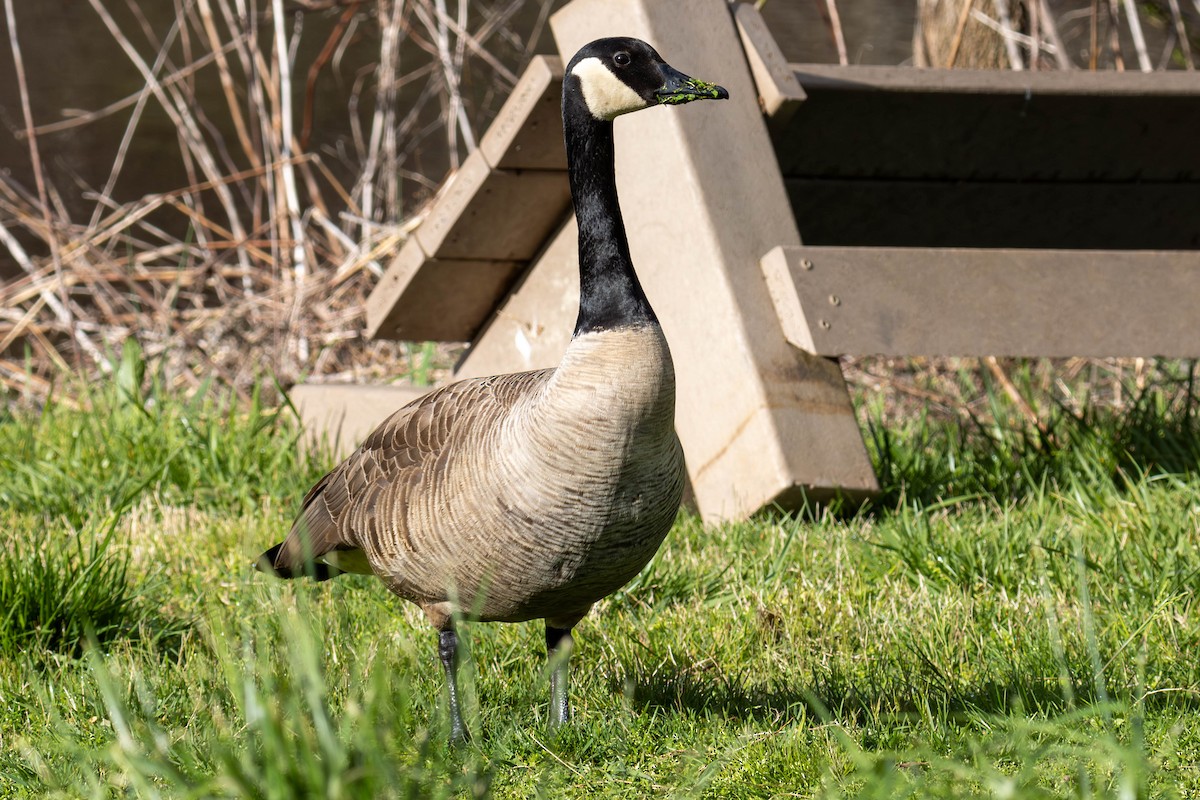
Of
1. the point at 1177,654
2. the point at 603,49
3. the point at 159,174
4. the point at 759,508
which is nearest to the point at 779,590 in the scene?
the point at 759,508

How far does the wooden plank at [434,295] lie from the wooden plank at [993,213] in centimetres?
128

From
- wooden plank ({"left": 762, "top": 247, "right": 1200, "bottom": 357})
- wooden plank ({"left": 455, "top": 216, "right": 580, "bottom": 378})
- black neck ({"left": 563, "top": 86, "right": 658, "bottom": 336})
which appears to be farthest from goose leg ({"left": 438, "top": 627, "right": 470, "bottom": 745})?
wooden plank ({"left": 455, "top": 216, "right": 580, "bottom": 378})

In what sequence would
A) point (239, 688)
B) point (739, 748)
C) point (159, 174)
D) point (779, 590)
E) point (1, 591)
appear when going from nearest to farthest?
1. point (239, 688)
2. point (739, 748)
3. point (1, 591)
4. point (779, 590)
5. point (159, 174)

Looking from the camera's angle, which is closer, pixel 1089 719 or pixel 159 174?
pixel 1089 719

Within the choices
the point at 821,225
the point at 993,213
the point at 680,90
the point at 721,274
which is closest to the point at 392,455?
the point at 680,90

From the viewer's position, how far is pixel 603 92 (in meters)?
2.94

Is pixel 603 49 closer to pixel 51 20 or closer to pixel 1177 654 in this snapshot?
pixel 1177 654

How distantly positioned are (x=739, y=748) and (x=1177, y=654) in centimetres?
121

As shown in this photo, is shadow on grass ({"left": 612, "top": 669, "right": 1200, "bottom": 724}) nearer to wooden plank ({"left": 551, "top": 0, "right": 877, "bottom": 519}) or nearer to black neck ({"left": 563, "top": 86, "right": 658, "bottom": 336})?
black neck ({"left": 563, "top": 86, "right": 658, "bottom": 336})

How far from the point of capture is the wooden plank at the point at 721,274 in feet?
13.0

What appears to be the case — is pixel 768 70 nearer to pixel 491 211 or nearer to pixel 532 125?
pixel 532 125

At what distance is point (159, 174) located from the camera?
11.4 meters

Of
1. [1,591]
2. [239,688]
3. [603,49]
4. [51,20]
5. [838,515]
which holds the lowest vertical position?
[838,515]

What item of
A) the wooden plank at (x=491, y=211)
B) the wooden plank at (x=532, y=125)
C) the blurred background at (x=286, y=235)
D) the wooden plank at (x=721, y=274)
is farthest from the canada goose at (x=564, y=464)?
the blurred background at (x=286, y=235)
